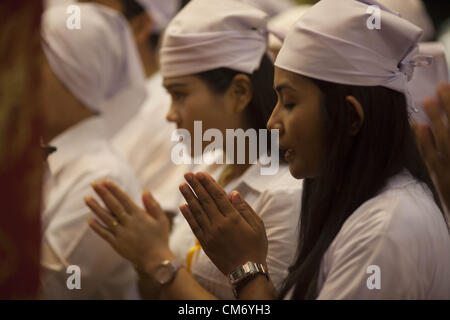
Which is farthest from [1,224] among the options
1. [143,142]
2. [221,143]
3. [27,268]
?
[143,142]

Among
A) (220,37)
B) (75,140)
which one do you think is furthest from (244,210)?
(75,140)

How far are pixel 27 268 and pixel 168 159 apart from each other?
155 centimetres

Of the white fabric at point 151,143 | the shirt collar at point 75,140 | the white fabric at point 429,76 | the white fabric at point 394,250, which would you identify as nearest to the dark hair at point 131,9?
the white fabric at point 151,143

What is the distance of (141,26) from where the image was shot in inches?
140

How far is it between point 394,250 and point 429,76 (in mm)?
715

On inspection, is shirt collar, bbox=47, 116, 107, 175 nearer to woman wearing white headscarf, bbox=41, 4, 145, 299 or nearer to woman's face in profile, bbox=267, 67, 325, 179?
woman wearing white headscarf, bbox=41, 4, 145, 299

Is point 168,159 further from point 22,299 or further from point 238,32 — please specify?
point 22,299

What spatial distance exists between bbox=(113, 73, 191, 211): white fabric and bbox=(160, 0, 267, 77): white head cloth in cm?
84

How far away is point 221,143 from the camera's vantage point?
6.27 feet

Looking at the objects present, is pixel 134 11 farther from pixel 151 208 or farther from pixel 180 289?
pixel 180 289

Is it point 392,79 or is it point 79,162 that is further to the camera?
point 79,162

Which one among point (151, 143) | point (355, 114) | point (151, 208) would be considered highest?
point (355, 114)

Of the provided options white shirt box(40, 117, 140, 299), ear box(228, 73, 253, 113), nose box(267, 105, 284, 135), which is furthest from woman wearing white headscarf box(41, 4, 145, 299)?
nose box(267, 105, 284, 135)

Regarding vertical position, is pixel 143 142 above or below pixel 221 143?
below
